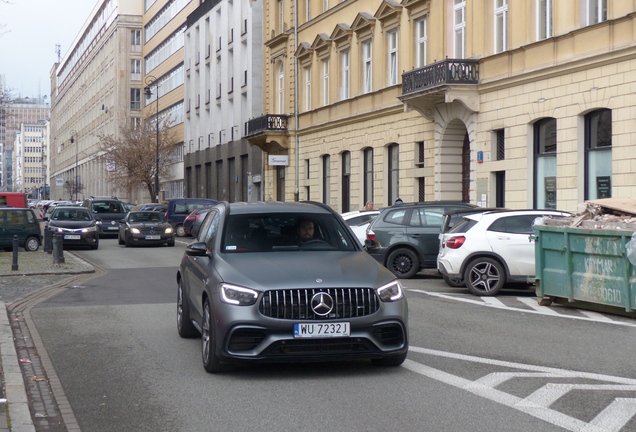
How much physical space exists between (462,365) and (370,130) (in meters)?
28.7

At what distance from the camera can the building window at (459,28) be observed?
30.3 meters

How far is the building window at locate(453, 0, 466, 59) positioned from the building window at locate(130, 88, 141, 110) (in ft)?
224

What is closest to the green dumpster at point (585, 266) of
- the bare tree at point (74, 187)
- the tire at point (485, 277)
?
the tire at point (485, 277)

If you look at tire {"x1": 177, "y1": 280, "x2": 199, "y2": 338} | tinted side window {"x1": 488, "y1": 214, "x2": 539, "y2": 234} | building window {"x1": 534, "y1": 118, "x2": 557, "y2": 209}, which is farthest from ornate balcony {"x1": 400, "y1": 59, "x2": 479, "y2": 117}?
tire {"x1": 177, "y1": 280, "x2": 199, "y2": 338}

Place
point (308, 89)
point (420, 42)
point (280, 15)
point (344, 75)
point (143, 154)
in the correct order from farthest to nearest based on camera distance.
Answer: point (143, 154) < point (280, 15) < point (308, 89) < point (344, 75) < point (420, 42)

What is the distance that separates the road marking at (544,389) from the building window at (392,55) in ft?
88.0

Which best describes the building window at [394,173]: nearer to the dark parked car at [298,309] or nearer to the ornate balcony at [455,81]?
the ornate balcony at [455,81]

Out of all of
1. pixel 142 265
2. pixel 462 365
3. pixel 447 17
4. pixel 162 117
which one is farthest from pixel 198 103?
pixel 462 365

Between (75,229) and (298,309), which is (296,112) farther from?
(298,309)

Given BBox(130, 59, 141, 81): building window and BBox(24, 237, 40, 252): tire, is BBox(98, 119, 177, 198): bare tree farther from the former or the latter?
BBox(24, 237, 40, 252): tire

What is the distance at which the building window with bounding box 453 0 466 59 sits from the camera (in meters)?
30.3

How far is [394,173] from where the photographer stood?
35.6 m

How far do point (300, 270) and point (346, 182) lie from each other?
107ft

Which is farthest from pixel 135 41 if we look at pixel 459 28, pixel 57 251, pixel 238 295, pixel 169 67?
pixel 238 295
